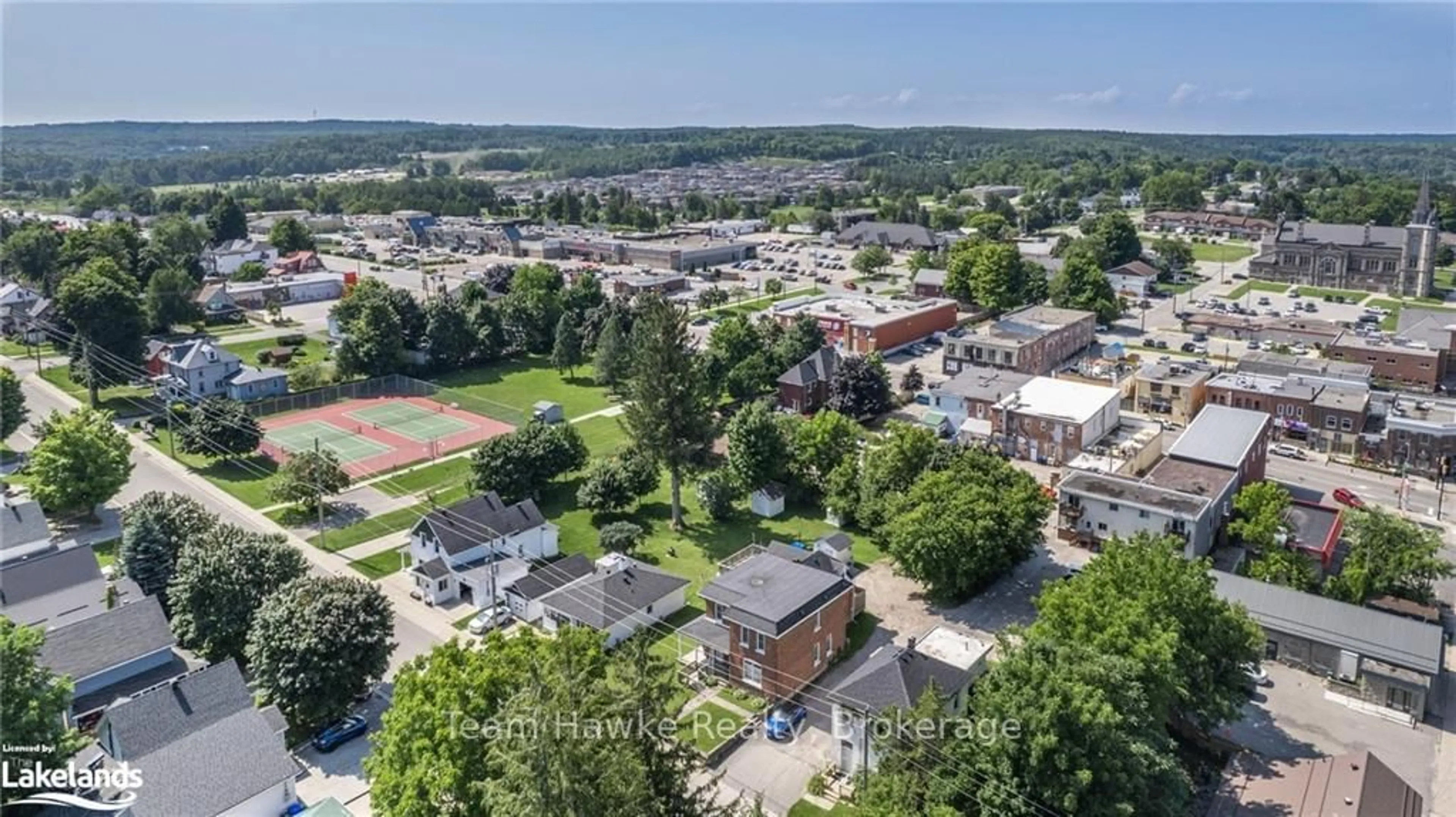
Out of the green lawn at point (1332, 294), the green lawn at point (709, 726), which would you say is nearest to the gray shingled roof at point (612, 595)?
the green lawn at point (709, 726)

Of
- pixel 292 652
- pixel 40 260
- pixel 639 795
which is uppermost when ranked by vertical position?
pixel 40 260

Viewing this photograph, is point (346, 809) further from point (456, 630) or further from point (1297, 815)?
point (1297, 815)

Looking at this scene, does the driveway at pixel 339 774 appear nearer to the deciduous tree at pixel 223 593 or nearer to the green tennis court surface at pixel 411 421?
the deciduous tree at pixel 223 593

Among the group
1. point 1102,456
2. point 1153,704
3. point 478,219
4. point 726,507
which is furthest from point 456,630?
point 478,219

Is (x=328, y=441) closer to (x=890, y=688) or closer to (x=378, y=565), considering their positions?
(x=378, y=565)

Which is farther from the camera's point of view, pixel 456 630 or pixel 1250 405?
pixel 1250 405

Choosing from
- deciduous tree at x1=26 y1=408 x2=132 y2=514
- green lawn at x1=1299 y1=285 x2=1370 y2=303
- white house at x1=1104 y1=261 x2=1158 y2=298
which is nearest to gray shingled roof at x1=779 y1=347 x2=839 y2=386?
deciduous tree at x1=26 y1=408 x2=132 y2=514
